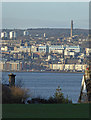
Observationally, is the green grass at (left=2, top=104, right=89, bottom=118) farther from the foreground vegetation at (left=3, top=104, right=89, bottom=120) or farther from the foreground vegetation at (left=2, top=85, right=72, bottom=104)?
the foreground vegetation at (left=2, top=85, right=72, bottom=104)

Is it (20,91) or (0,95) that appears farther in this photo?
(20,91)

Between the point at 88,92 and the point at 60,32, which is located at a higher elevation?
the point at 60,32

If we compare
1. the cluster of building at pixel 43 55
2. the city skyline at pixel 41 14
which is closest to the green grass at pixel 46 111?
the city skyline at pixel 41 14

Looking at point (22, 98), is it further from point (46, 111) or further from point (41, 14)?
point (41, 14)

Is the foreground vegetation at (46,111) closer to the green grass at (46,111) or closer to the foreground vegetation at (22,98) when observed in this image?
the green grass at (46,111)

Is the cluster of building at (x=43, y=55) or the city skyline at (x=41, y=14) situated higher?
the city skyline at (x=41, y=14)

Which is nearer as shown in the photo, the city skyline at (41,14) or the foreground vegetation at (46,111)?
the foreground vegetation at (46,111)

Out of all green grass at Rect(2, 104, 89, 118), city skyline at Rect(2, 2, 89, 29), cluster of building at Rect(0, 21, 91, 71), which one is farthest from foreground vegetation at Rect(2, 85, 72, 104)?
cluster of building at Rect(0, 21, 91, 71)

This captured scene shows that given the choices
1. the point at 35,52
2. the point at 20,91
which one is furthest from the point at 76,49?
the point at 20,91

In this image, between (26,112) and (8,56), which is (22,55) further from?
(26,112)
